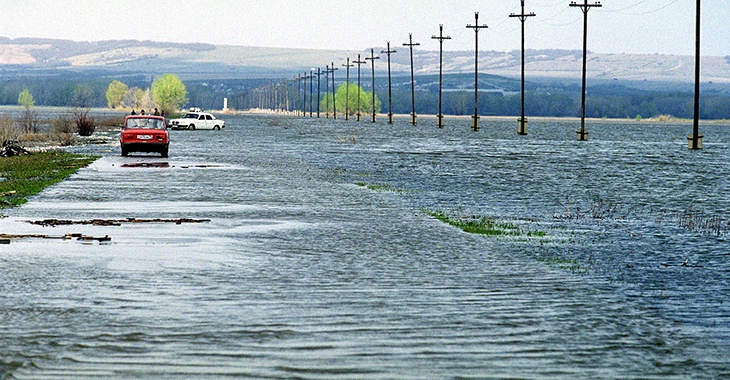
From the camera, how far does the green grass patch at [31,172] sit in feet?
82.3

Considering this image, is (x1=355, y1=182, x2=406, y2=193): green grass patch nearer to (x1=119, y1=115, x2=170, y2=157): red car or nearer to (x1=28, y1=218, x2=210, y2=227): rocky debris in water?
(x1=28, y1=218, x2=210, y2=227): rocky debris in water

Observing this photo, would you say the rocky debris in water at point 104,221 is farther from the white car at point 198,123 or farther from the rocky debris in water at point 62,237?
the white car at point 198,123

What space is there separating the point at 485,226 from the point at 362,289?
7544mm

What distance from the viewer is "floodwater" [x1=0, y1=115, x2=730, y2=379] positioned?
333 inches

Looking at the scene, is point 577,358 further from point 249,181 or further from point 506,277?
point 249,181

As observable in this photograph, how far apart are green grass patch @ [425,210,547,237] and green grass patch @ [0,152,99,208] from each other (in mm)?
8200

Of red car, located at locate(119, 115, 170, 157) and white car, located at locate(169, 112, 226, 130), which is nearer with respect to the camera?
red car, located at locate(119, 115, 170, 157)

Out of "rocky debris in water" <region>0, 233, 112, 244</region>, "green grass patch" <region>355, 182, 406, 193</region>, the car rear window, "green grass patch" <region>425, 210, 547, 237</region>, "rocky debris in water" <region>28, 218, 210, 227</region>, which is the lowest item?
"green grass patch" <region>355, 182, 406, 193</region>

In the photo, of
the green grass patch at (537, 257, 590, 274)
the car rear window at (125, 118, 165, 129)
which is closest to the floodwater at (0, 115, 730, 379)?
the green grass patch at (537, 257, 590, 274)

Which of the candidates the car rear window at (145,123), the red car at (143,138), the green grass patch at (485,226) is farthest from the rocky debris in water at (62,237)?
the car rear window at (145,123)

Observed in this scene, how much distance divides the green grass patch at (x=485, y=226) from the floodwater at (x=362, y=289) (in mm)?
263

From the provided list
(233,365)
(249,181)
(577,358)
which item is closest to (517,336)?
(577,358)

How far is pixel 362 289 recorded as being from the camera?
39.4 ft

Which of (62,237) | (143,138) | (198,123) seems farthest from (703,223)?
(198,123)
